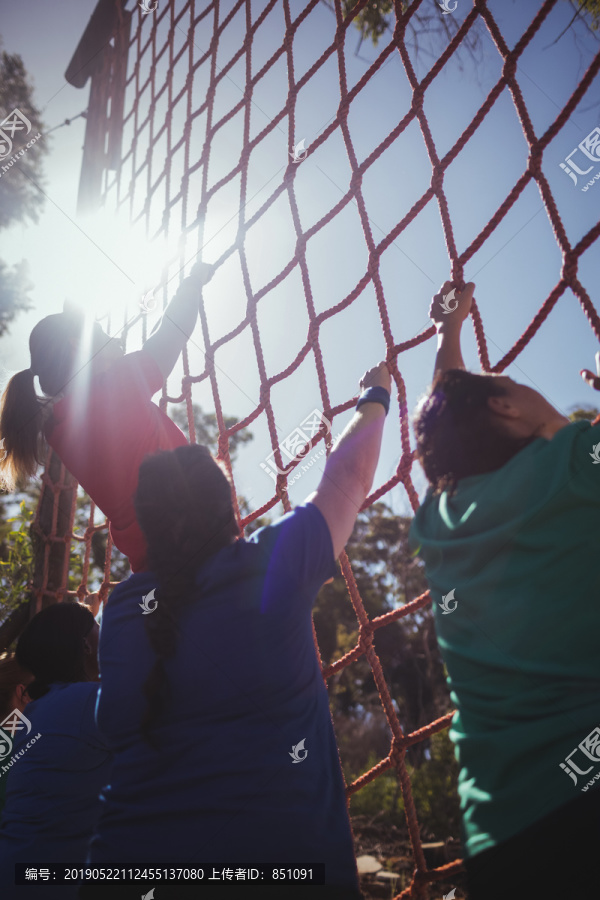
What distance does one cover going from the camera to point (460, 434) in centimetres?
78

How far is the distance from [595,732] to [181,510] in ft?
1.70

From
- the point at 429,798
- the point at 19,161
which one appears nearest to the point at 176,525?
the point at 429,798

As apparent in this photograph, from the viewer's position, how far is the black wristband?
938 mm

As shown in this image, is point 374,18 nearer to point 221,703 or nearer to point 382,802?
point 221,703

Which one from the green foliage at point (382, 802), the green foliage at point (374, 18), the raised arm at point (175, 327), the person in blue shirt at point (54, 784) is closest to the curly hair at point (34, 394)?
the raised arm at point (175, 327)

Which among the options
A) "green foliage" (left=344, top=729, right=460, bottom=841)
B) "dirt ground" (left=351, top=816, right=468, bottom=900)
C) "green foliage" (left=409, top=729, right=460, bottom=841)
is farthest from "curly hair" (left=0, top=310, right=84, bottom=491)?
"green foliage" (left=344, top=729, right=460, bottom=841)

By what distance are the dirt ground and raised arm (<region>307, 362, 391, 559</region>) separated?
2363mm

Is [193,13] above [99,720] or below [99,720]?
above

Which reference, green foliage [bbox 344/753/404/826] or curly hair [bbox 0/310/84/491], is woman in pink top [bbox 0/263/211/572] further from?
green foliage [bbox 344/753/404/826]

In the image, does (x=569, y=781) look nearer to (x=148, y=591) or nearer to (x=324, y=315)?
(x=148, y=591)

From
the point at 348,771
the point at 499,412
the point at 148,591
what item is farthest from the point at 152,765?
the point at 348,771

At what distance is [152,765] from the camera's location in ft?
2.16

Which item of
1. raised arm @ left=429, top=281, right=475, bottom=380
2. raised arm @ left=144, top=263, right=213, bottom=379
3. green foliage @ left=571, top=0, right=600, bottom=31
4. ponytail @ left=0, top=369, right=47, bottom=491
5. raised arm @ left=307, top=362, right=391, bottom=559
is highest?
green foliage @ left=571, top=0, right=600, bottom=31

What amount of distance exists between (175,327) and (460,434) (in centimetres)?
85
